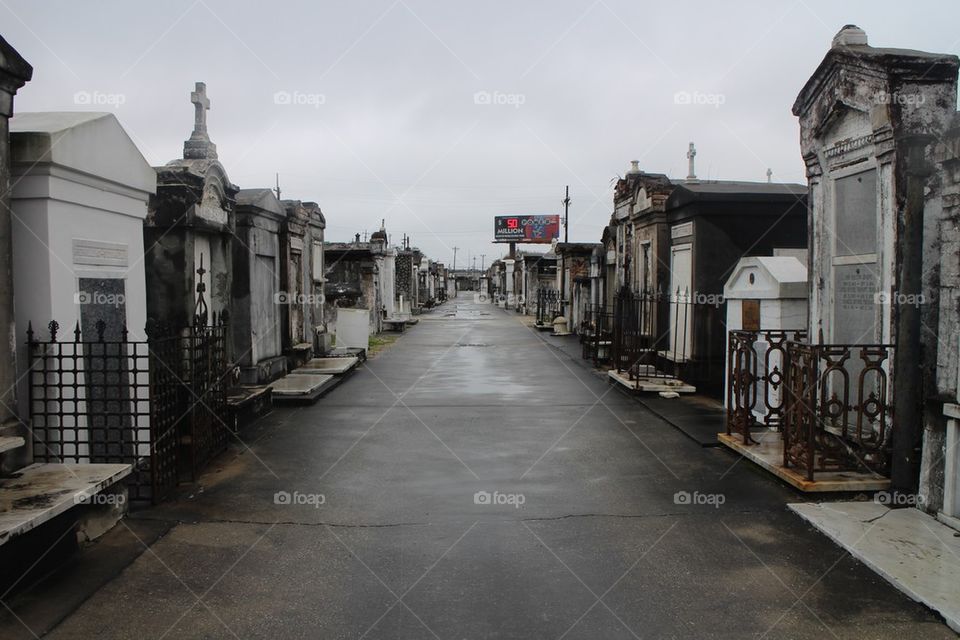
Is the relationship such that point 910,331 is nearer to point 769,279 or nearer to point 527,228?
point 769,279

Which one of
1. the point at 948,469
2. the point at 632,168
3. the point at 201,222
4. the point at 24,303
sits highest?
the point at 632,168

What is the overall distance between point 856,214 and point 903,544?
3.29m

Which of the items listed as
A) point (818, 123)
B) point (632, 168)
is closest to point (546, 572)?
A: point (818, 123)

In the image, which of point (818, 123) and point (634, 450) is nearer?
point (818, 123)

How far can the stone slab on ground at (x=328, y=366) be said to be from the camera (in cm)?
1339

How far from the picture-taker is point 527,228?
3155 inches

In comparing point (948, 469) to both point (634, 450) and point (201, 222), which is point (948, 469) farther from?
point (201, 222)

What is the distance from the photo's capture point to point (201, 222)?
29.2 feet

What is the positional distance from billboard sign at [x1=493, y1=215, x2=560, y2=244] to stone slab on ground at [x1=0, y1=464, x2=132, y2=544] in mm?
74722

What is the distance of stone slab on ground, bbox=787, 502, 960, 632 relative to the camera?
4070 mm

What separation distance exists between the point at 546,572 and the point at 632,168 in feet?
51.4

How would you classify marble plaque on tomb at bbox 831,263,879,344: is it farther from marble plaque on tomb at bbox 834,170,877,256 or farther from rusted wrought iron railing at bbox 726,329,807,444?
rusted wrought iron railing at bbox 726,329,807,444

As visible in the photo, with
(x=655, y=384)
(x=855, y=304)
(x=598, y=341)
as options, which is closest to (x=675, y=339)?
(x=655, y=384)

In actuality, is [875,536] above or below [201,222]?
below
